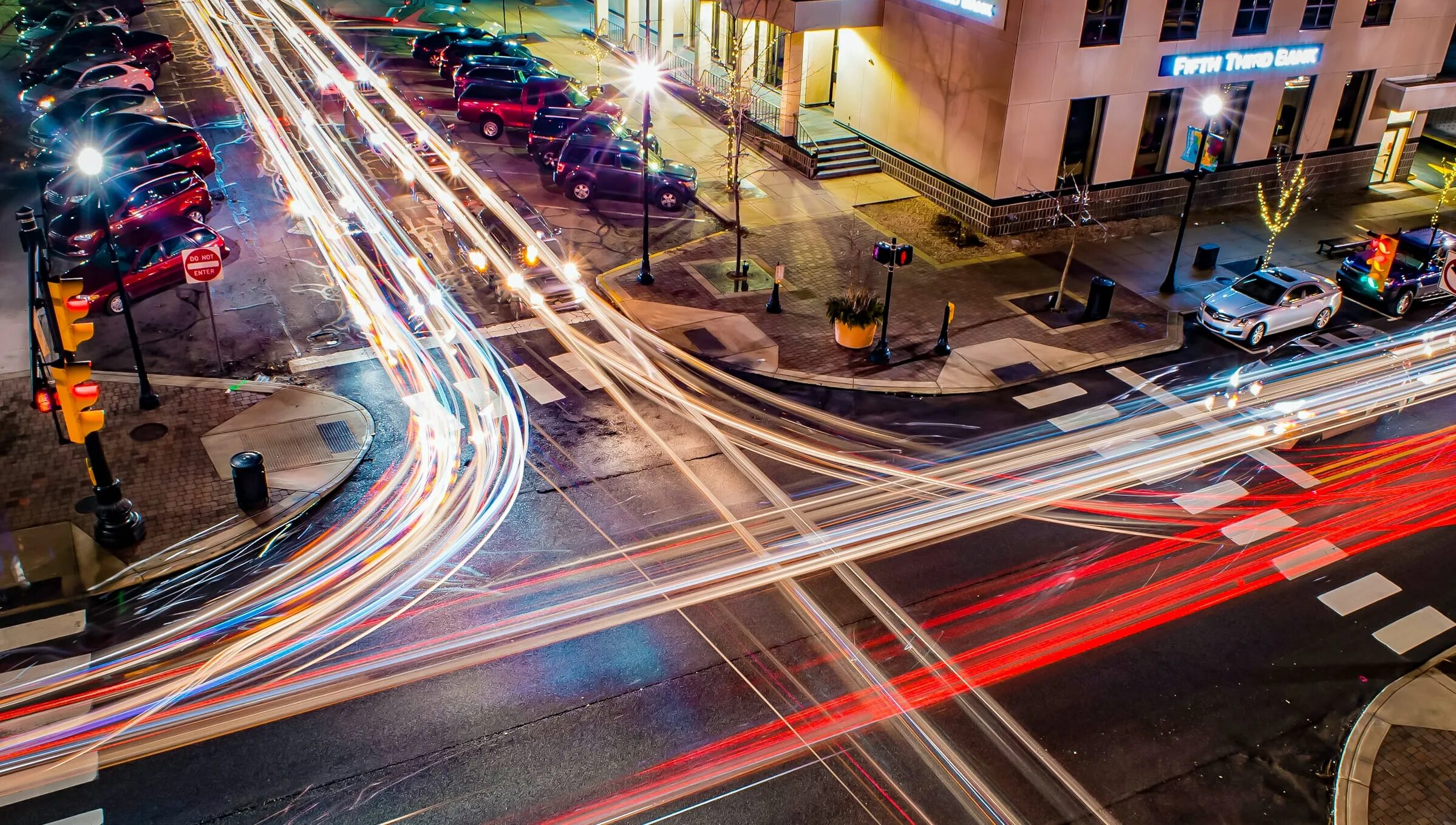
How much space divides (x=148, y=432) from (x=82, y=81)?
84.0 ft

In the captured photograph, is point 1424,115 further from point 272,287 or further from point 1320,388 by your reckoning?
point 272,287

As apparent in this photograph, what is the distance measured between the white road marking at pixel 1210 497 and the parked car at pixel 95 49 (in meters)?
40.7

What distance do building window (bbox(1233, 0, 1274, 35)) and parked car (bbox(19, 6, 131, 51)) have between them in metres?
41.1

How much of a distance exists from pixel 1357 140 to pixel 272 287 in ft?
107

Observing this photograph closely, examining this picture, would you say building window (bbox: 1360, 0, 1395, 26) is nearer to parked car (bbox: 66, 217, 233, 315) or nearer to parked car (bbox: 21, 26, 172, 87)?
parked car (bbox: 66, 217, 233, 315)

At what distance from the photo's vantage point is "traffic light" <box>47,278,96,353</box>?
14.7m

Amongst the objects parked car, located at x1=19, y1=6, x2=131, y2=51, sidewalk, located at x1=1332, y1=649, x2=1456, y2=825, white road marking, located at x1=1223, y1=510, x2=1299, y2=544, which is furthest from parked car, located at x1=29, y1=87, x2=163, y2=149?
sidewalk, located at x1=1332, y1=649, x2=1456, y2=825

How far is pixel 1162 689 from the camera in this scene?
14.1 metres

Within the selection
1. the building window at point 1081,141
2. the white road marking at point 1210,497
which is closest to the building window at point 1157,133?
the building window at point 1081,141

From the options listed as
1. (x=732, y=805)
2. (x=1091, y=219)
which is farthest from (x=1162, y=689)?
(x=1091, y=219)

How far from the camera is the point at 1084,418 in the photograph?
20.8 meters

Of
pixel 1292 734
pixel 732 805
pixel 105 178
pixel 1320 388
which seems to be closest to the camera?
pixel 732 805

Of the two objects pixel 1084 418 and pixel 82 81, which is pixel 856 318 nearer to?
pixel 1084 418

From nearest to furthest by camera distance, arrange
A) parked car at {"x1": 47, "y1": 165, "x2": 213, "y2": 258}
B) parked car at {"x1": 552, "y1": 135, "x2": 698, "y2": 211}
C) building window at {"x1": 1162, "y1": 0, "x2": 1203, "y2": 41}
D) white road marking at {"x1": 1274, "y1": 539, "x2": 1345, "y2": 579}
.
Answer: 1. white road marking at {"x1": 1274, "y1": 539, "x2": 1345, "y2": 579}
2. parked car at {"x1": 47, "y1": 165, "x2": 213, "y2": 258}
3. building window at {"x1": 1162, "y1": 0, "x2": 1203, "y2": 41}
4. parked car at {"x1": 552, "y1": 135, "x2": 698, "y2": 211}
